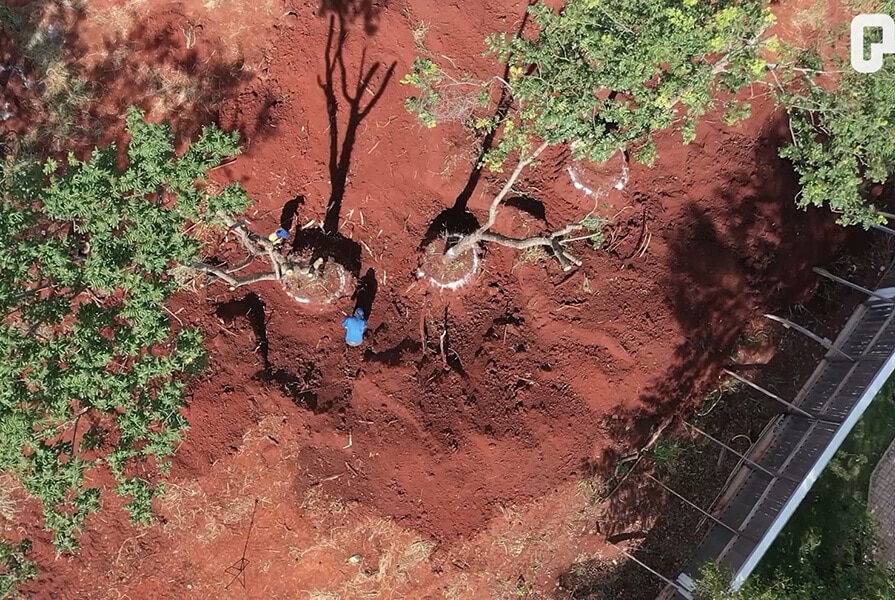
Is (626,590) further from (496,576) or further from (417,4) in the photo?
(417,4)

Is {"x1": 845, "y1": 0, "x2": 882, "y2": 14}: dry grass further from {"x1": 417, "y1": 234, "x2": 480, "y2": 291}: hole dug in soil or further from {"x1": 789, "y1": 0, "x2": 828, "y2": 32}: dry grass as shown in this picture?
{"x1": 417, "y1": 234, "x2": 480, "y2": 291}: hole dug in soil

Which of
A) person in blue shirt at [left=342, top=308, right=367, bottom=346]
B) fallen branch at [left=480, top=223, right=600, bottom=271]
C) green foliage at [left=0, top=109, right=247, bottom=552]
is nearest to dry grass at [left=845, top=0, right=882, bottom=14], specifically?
fallen branch at [left=480, top=223, right=600, bottom=271]

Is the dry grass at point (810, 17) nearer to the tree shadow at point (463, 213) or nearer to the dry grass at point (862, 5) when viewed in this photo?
the dry grass at point (862, 5)

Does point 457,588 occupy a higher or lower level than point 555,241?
lower

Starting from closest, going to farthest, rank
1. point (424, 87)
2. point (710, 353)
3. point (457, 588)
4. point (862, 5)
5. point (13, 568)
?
point (13, 568)
point (424, 87)
point (457, 588)
point (710, 353)
point (862, 5)

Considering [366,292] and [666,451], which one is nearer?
[366,292]

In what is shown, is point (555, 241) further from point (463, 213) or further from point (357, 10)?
point (357, 10)

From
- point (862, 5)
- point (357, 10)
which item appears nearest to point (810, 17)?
point (862, 5)
